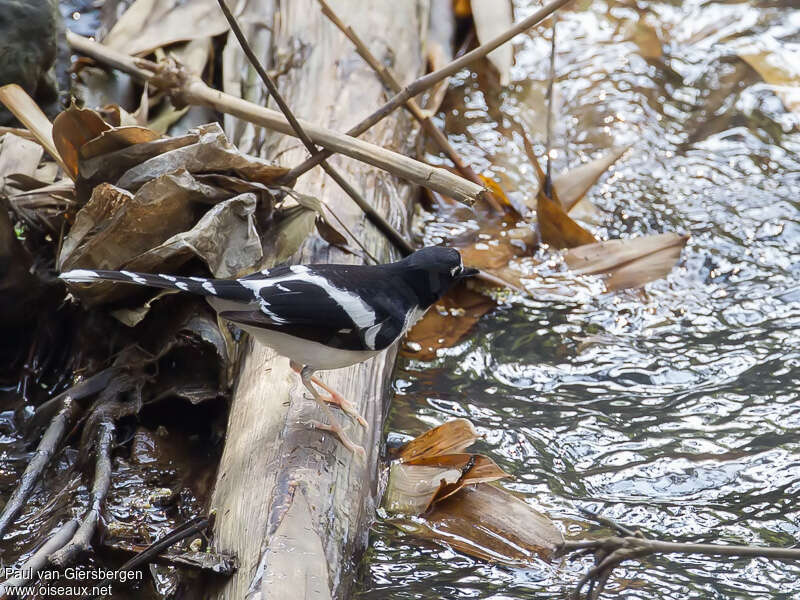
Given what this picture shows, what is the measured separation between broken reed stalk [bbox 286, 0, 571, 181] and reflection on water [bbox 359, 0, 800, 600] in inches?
45.2

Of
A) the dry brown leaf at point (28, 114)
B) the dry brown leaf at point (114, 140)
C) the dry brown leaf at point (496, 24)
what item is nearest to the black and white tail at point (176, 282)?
the dry brown leaf at point (114, 140)

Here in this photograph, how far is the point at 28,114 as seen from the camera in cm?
431

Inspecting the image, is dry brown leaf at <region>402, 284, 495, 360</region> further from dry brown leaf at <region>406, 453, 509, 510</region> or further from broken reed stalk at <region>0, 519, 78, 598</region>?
broken reed stalk at <region>0, 519, 78, 598</region>

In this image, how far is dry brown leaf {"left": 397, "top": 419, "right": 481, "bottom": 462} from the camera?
376 centimetres

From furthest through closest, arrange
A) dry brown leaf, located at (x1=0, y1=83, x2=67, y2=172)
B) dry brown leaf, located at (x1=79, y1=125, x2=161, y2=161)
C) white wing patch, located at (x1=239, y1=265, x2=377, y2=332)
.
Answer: dry brown leaf, located at (x1=0, y1=83, x2=67, y2=172), dry brown leaf, located at (x1=79, y1=125, x2=161, y2=161), white wing patch, located at (x1=239, y1=265, x2=377, y2=332)

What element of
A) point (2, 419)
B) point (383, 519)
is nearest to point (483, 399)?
point (383, 519)

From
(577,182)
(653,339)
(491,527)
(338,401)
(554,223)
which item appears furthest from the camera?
(577,182)

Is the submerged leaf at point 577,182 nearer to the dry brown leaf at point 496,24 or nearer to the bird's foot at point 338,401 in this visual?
the dry brown leaf at point 496,24

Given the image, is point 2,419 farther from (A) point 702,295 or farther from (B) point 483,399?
(A) point 702,295

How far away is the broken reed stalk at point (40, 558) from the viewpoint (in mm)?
2826

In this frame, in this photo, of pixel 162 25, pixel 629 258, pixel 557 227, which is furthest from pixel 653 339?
pixel 162 25

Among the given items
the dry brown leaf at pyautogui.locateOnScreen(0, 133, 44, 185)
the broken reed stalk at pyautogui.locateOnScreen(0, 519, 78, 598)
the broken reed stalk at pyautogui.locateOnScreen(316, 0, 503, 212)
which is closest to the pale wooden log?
the broken reed stalk at pyautogui.locateOnScreen(316, 0, 503, 212)

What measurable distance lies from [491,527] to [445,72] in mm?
1934

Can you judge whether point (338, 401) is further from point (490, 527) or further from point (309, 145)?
point (309, 145)
